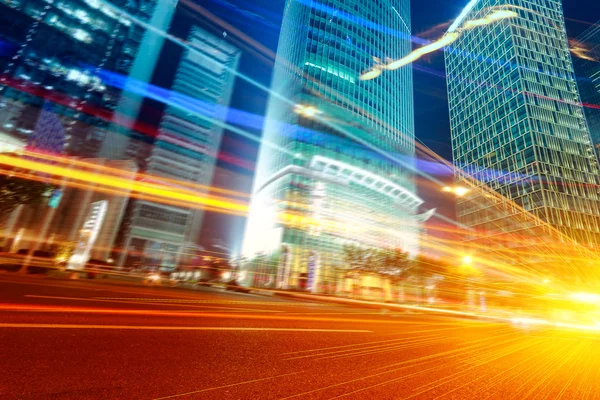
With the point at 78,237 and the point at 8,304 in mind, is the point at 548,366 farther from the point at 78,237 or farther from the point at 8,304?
the point at 78,237

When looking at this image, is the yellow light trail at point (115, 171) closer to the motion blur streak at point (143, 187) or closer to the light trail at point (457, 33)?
the motion blur streak at point (143, 187)

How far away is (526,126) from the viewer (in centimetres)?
6606

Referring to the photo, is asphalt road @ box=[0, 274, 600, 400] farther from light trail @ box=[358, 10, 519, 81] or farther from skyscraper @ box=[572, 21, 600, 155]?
skyscraper @ box=[572, 21, 600, 155]

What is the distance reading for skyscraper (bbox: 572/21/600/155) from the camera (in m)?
93.9

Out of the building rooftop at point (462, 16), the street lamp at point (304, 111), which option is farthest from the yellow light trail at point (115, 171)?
the building rooftop at point (462, 16)

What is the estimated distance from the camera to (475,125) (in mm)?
81000

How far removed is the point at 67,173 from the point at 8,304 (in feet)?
240

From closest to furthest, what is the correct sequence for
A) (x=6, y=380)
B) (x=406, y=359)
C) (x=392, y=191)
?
(x=6, y=380) → (x=406, y=359) → (x=392, y=191)

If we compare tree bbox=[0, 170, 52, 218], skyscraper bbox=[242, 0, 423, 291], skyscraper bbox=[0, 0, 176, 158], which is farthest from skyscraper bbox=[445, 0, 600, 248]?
skyscraper bbox=[0, 0, 176, 158]

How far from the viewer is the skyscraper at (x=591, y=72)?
3696 inches

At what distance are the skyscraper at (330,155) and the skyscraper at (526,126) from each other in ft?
70.4

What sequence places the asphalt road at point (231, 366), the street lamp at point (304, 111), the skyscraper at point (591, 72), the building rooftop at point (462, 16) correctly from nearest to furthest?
the asphalt road at point (231, 366) → the street lamp at point (304, 111) → the building rooftop at point (462, 16) → the skyscraper at point (591, 72)

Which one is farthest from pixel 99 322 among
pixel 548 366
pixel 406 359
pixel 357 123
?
pixel 357 123

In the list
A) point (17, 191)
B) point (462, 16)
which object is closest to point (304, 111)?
point (17, 191)
